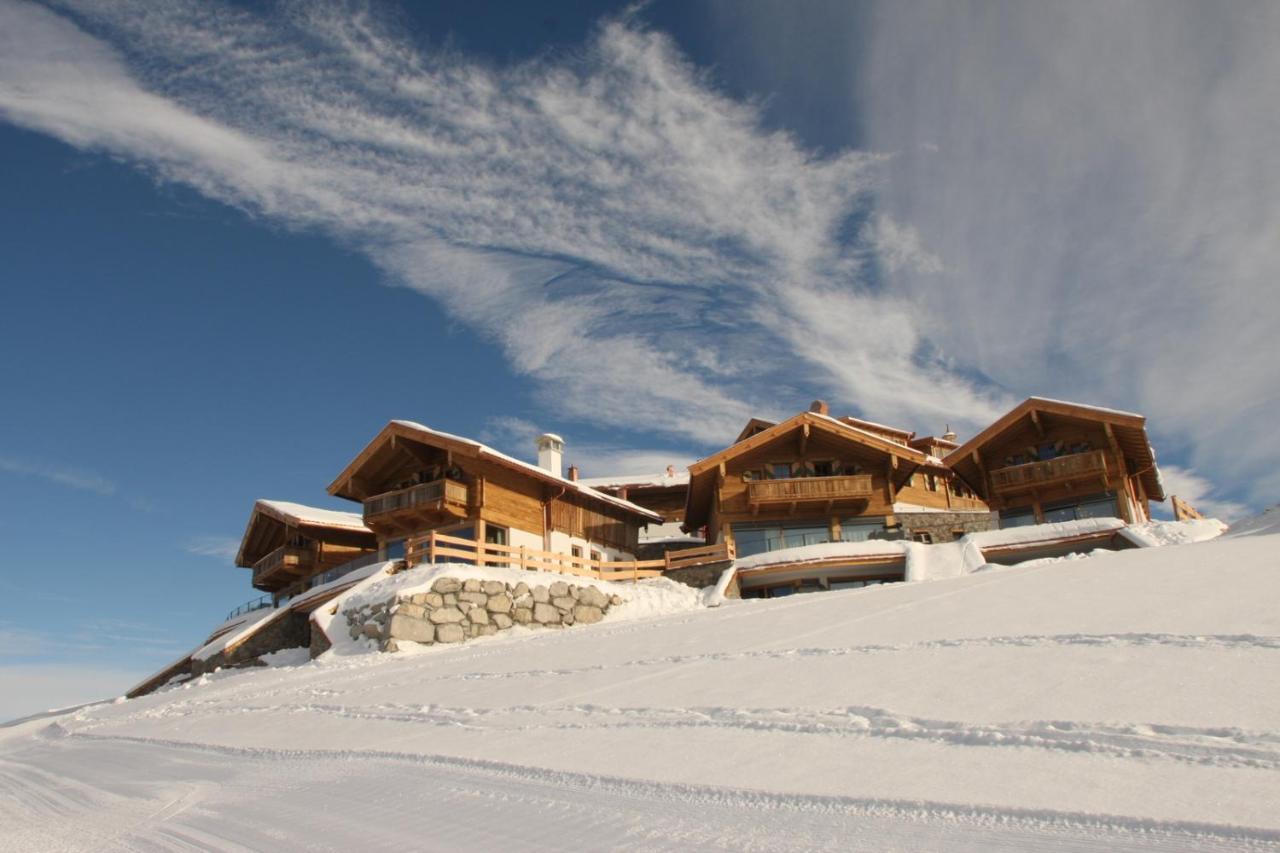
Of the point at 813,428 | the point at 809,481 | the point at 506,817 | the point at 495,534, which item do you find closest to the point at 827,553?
the point at 809,481

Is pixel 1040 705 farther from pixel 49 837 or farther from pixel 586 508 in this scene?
pixel 586 508

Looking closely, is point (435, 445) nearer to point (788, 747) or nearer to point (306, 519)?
point (306, 519)

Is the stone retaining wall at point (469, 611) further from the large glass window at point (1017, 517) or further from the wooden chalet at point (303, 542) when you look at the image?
the large glass window at point (1017, 517)

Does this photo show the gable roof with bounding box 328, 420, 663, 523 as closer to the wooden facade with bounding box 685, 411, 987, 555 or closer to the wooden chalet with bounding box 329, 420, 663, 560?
the wooden chalet with bounding box 329, 420, 663, 560

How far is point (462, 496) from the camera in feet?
84.4

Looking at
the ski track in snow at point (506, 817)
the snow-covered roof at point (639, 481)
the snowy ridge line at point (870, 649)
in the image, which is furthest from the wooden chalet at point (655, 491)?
the ski track in snow at point (506, 817)

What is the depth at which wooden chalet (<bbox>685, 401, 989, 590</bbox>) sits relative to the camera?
93.2 feet

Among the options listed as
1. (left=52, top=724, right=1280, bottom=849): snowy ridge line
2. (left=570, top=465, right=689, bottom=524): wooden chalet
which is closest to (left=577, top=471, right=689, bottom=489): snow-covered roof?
(left=570, top=465, right=689, bottom=524): wooden chalet

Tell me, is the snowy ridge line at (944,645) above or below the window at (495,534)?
below

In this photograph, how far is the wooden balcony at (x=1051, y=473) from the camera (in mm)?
28375

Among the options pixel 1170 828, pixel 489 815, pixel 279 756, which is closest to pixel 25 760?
pixel 279 756

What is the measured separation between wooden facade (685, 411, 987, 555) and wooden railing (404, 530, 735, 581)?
2.56 metres

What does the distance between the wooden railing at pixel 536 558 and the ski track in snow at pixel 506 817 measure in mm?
14186

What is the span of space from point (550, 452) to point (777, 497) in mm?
10617
